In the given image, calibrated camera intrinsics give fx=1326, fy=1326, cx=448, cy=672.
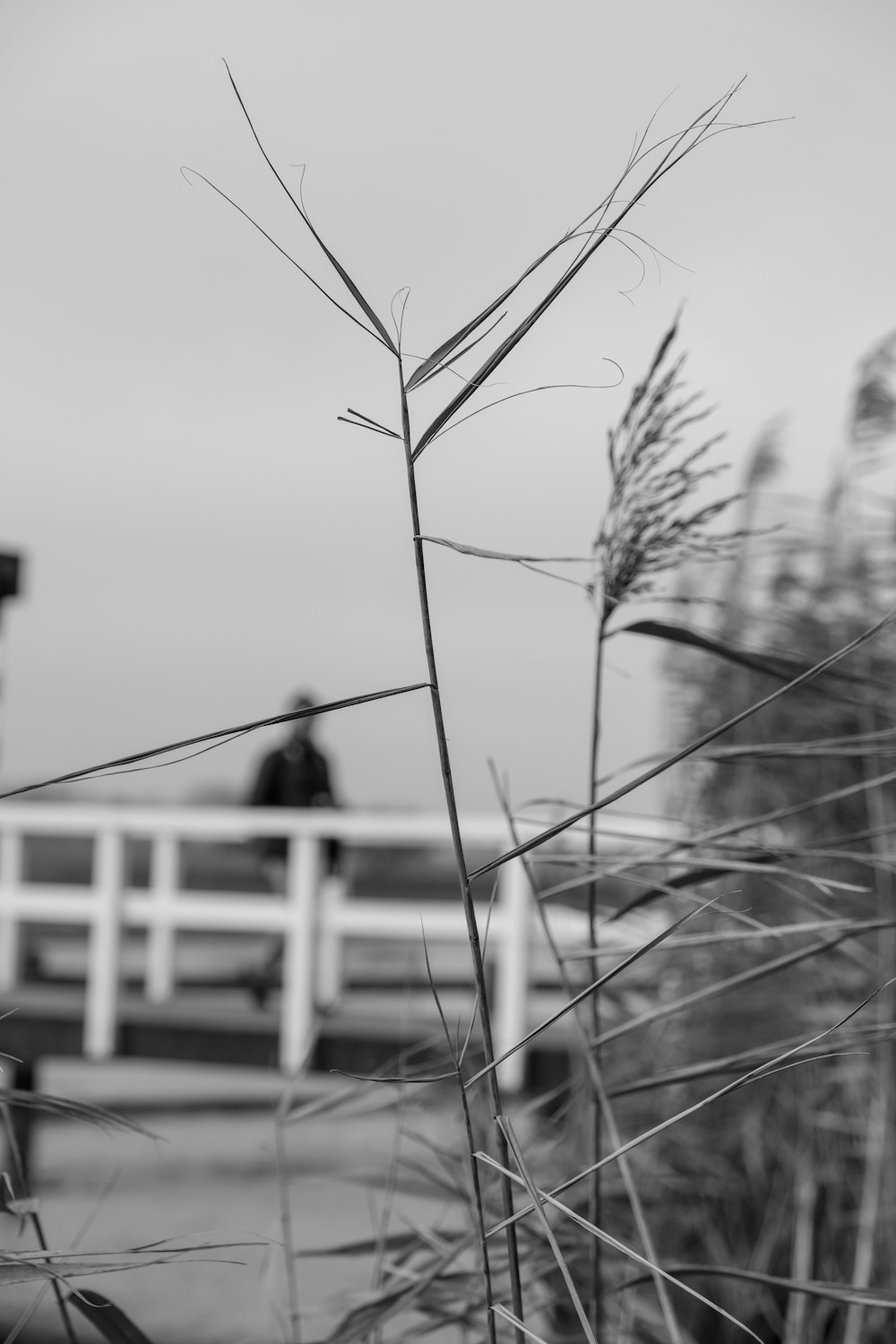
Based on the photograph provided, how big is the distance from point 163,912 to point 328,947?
87 cm

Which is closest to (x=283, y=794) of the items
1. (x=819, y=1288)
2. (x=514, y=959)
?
(x=514, y=959)

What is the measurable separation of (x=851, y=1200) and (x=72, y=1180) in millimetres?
5784

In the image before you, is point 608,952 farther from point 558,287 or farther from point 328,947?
point 328,947

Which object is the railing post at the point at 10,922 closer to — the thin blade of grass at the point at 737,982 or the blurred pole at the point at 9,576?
the blurred pole at the point at 9,576

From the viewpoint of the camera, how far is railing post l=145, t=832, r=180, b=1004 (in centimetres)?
657

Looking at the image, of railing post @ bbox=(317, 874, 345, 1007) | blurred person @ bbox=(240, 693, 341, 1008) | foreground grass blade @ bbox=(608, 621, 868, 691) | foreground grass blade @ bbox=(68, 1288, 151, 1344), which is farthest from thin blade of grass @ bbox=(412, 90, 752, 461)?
blurred person @ bbox=(240, 693, 341, 1008)

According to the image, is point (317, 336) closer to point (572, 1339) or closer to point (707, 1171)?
point (572, 1339)

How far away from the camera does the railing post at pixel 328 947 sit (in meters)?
6.25

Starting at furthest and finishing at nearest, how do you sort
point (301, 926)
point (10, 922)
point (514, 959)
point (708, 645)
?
1. point (10, 922)
2. point (301, 926)
3. point (514, 959)
4. point (708, 645)

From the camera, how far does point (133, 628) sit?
12.9 metres

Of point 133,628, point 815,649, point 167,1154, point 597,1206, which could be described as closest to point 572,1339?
point 597,1206

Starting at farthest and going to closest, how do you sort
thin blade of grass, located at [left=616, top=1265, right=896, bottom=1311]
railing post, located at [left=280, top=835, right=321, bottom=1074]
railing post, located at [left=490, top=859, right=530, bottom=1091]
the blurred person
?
1. the blurred person
2. railing post, located at [left=280, top=835, right=321, bottom=1074]
3. railing post, located at [left=490, top=859, right=530, bottom=1091]
4. thin blade of grass, located at [left=616, top=1265, right=896, bottom=1311]

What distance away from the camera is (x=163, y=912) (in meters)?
6.56

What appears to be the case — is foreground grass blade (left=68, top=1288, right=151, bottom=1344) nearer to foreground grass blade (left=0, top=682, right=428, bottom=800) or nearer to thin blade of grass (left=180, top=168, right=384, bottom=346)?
foreground grass blade (left=0, top=682, right=428, bottom=800)
